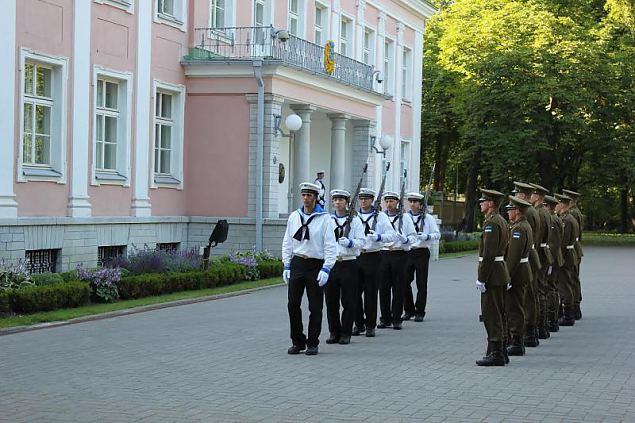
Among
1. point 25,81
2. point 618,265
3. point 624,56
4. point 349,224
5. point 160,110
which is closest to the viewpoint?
point 349,224

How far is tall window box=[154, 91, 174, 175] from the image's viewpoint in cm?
2650

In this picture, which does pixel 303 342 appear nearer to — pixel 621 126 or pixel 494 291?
pixel 494 291

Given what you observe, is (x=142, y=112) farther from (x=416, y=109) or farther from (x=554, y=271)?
(x=416, y=109)

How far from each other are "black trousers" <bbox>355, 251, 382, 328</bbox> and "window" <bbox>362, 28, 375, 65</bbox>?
24.1 metres

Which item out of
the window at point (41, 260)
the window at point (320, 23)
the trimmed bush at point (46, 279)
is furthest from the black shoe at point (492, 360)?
A: the window at point (320, 23)

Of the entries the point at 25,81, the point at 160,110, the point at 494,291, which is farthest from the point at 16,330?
the point at 160,110

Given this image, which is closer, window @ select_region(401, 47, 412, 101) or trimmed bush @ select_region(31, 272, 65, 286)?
trimmed bush @ select_region(31, 272, 65, 286)

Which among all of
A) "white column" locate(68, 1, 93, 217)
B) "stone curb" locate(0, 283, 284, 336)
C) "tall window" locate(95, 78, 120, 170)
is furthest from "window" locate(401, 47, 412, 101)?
"stone curb" locate(0, 283, 284, 336)

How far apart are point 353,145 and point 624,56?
17.3 meters

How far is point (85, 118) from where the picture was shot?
22766mm

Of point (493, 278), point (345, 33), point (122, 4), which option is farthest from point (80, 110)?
point (345, 33)

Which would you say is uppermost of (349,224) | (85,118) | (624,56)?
(624,56)

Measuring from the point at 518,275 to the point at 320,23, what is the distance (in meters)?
22.9

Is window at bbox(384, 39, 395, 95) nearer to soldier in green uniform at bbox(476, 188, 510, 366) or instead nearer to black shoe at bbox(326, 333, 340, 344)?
black shoe at bbox(326, 333, 340, 344)
